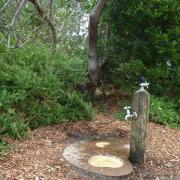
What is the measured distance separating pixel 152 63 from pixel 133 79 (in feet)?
1.53

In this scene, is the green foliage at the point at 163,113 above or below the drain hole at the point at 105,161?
above

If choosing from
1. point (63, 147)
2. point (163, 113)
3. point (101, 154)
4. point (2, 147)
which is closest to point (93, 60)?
point (163, 113)

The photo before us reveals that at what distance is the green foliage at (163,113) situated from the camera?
5859 mm

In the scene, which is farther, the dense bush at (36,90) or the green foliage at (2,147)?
the dense bush at (36,90)

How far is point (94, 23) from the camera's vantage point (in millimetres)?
6004

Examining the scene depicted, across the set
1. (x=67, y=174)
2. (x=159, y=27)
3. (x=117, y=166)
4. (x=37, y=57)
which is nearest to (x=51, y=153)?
(x=67, y=174)

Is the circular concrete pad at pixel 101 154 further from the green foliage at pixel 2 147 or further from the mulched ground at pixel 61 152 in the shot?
the green foliage at pixel 2 147

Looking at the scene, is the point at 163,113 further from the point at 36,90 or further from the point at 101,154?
the point at 36,90

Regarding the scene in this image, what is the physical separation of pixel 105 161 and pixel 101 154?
213 mm

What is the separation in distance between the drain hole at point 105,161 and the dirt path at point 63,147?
235mm

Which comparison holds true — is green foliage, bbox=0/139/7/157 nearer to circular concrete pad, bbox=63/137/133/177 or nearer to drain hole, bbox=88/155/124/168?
circular concrete pad, bbox=63/137/133/177

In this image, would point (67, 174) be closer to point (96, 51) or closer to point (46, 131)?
point (46, 131)

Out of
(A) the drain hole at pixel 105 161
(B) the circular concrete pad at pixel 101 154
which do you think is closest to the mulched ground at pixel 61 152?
(B) the circular concrete pad at pixel 101 154

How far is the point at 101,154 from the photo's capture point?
4344 millimetres
